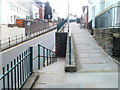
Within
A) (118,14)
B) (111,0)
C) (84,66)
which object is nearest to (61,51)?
(111,0)

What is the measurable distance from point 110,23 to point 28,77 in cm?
557

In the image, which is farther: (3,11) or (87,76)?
(3,11)

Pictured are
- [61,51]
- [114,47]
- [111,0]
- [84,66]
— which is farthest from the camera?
[61,51]

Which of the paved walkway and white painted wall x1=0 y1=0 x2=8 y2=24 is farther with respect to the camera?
white painted wall x1=0 y1=0 x2=8 y2=24

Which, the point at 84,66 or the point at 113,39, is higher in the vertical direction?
the point at 113,39

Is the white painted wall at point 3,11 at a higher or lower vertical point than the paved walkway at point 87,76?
higher

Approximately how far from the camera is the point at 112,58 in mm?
7984

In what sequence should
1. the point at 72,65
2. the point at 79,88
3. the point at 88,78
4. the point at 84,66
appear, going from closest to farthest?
the point at 79,88
the point at 88,78
the point at 72,65
the point at 84,66

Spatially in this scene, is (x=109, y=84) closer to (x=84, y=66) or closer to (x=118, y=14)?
(x=84, y=66)

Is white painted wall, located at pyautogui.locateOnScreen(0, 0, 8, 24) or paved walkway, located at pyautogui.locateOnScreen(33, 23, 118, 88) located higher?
white painted wall, located at pyautogui.locateOnScreen(0, 0, 8, 24)

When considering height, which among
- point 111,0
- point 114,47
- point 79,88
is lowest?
point 79,88

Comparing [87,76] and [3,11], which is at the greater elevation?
[3,11]

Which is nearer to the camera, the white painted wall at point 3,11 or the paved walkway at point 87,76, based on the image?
the paved walkway at point 87,76

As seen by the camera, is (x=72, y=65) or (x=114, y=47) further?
(x=114, y=47)
